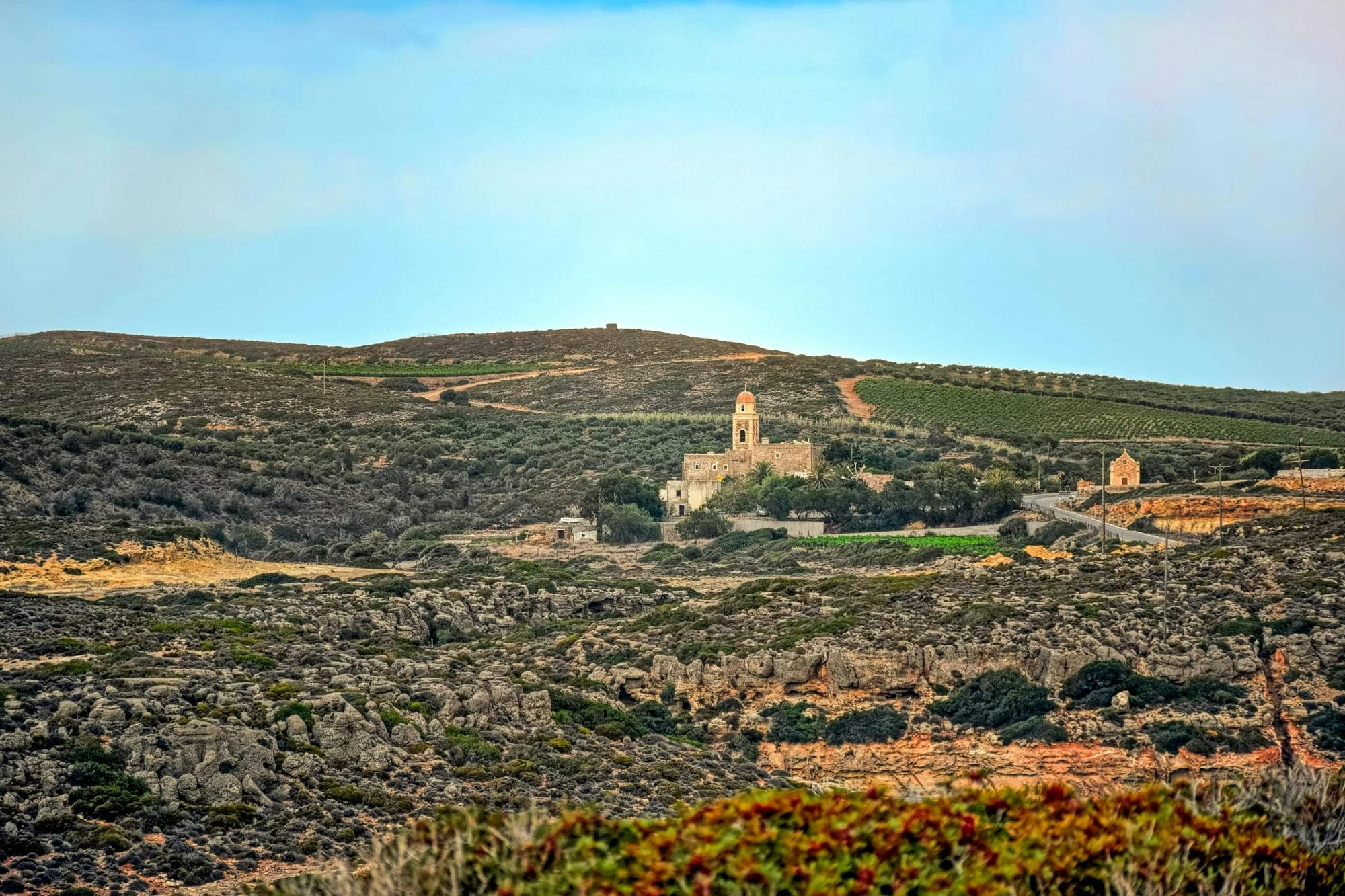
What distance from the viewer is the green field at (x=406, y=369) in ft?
357

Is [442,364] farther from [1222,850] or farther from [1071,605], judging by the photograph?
[1222,850]

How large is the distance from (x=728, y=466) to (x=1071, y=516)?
21323 millimetres

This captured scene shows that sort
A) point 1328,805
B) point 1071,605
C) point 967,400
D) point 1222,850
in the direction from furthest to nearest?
point 967,400 → point 1071,605 → point 1328,805 → point 1222,850

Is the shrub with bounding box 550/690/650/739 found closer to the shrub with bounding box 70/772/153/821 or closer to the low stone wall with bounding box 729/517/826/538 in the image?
the shrub with bounding box 70/772/153/821

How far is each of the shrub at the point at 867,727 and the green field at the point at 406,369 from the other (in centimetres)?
8331

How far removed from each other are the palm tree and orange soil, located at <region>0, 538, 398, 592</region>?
23867 millimetres

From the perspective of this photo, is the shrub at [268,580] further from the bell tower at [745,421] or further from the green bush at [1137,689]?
the bell tower at [745,421]

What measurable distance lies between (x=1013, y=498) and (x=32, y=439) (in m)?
40.4

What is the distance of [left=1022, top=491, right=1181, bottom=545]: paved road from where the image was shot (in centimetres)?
4578

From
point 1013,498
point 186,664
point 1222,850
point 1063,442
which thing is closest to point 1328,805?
point 1222,850

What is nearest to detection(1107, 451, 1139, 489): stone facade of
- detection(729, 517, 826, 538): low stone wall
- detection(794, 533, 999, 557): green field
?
detection(794, 533, 999, 557): green field

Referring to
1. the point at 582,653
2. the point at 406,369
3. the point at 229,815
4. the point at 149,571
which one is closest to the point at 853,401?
the point at 406,369

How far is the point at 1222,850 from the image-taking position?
1053 cm

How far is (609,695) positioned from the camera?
29.5 meters
